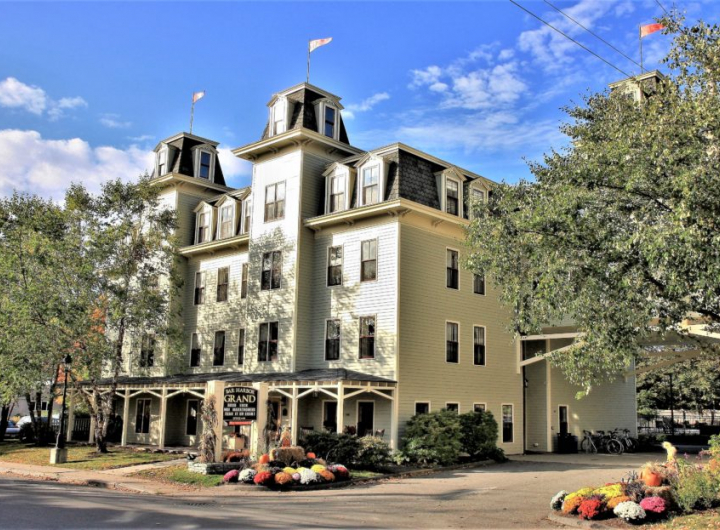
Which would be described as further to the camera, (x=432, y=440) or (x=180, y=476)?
(x=432, y=440)

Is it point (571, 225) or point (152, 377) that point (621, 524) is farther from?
point (152, 377)

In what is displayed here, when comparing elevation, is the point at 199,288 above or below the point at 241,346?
above

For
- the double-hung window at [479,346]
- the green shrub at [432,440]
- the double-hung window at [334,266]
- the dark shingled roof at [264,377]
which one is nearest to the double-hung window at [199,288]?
the dark shingled roof at [264,377]

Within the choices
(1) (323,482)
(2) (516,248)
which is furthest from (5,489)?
(2) (516,248)

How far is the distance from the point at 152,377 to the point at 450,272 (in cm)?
1629

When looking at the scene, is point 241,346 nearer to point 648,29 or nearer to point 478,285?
point 478,285

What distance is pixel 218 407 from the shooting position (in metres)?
21.2

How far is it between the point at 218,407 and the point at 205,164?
19.0m

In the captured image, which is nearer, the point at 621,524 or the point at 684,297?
the point at 621,524

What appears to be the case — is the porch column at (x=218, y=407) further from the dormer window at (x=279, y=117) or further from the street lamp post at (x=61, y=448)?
the dormer window at (x=279, y=117)

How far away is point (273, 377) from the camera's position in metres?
26.5

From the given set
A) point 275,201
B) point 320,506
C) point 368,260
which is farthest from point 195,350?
point 320,506

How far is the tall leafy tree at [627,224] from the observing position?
1174 cm

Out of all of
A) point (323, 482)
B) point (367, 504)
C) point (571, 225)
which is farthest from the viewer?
point (323, 482)
